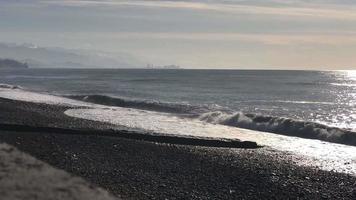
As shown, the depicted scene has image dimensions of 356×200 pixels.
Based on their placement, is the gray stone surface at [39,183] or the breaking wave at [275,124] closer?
the gray stone surface at [39,183]

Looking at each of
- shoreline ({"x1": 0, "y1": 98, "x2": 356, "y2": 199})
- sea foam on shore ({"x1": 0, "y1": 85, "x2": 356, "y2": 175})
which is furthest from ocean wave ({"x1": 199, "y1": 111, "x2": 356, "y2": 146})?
shoreline ({"x1": 0, "y1": 98, "x2": 356, "y2": 199})

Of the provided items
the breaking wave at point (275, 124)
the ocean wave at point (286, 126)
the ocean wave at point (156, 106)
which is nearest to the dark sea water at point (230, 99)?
the ocean wave at point (156, 106)

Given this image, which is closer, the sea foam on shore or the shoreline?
the shoreline

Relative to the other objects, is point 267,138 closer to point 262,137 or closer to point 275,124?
point 262,137

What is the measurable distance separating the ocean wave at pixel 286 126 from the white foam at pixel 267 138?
137cm

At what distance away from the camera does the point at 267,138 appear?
26.9 m

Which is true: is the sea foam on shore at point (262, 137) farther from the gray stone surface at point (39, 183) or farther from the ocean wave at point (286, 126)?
the gray stone surface at point (39, 183)

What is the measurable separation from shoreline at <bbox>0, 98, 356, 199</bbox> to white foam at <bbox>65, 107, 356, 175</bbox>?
1.40m

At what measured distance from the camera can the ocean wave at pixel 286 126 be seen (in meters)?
27.1

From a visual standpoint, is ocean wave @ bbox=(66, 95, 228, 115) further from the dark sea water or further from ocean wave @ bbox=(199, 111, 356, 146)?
ocean wave @ bbox=(199, 111, 356, 146)

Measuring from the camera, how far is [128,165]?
15.8 m

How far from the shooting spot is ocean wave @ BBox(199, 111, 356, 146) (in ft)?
89.0

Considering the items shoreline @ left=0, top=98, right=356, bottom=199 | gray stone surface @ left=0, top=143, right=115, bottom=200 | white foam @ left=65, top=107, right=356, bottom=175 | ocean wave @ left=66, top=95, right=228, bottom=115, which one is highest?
gray stone surface @ left=0, top=143, right=115, bottom=200

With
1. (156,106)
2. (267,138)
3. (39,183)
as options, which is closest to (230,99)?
(156,106)
